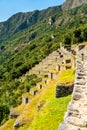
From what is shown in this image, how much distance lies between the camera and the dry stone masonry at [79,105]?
11.7m

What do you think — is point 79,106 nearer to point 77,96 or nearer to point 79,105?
point 79,105

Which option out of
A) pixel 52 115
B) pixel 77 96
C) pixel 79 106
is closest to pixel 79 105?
pixel 79 106

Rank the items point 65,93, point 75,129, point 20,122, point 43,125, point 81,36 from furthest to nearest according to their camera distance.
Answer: point 81,36 → point 20,122 → point 65,93 → point 43,125 → point 75,129

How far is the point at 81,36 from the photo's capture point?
326ft

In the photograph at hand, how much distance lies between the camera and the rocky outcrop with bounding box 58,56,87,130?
1170cm

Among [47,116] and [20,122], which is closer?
[47,116]

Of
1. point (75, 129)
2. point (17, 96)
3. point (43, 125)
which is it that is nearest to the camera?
point (75, 129)

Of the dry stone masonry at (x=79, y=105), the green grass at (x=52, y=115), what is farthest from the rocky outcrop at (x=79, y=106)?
the green grass at (x=52, y=115)

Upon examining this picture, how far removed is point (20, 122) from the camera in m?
30.5

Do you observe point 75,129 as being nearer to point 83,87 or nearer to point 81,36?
point 83,87

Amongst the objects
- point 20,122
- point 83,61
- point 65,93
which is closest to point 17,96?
point 20,122

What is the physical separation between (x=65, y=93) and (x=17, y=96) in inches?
1553

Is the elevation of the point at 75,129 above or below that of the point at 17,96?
above

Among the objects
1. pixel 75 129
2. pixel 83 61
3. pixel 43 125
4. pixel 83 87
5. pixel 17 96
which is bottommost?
pixel 17 96
